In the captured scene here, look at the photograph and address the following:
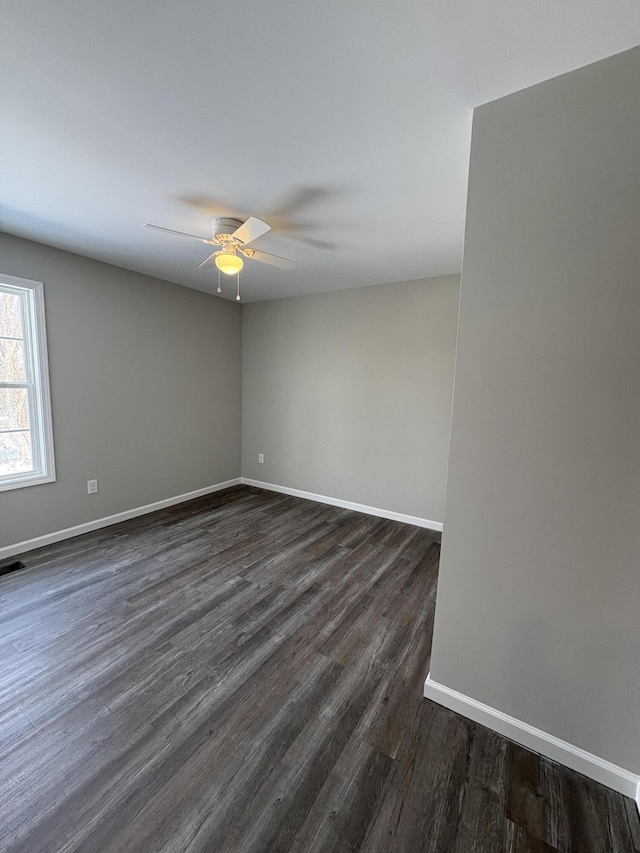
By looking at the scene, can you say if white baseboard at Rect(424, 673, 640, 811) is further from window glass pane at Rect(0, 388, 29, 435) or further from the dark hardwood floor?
window glass pane at Rect(0, 388, 29, 435)

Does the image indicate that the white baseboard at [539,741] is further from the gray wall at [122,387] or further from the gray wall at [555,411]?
the gray wall at [122,387]

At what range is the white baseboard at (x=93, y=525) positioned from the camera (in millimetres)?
2807

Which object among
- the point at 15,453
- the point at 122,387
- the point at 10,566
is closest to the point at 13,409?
the point at 15,453

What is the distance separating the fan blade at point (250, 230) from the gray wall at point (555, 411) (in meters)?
1.10

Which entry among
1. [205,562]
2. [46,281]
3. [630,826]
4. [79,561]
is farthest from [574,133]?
[79,561]

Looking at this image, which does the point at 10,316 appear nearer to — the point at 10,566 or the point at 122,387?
the point at 122,387

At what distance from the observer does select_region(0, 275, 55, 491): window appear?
2.74 metres

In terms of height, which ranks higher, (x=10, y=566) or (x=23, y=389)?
(x=23, y=389)

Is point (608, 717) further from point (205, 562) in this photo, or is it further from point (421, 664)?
point (205, 562)

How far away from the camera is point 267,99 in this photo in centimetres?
131

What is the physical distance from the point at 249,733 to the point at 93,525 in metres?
2.68

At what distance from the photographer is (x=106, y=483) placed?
3.38m

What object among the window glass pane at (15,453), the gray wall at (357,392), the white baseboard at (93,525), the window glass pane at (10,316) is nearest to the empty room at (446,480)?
the white baseboard at (93,525)

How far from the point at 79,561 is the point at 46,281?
2331mm
